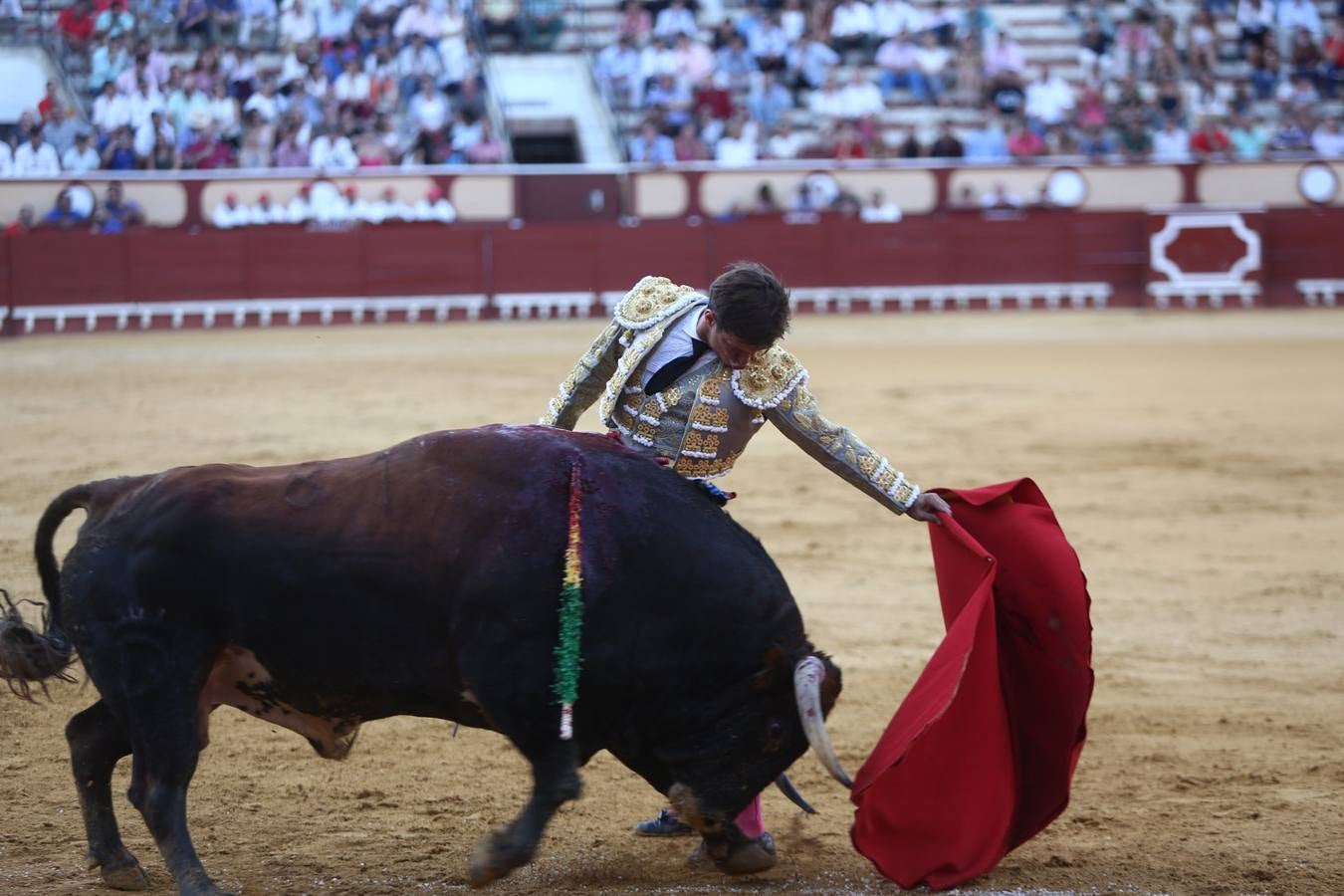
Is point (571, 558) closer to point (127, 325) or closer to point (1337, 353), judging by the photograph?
point (1337, 353)

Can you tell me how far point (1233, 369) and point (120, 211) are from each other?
30.1ft

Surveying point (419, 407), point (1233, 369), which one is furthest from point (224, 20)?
point (1233, 369)

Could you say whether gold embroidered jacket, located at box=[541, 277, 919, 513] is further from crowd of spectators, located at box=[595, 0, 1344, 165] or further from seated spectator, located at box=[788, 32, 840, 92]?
seated spectator, located at box=[788, 32, 840, 92]

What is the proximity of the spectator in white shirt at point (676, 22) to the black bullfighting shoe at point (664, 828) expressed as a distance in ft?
45.5

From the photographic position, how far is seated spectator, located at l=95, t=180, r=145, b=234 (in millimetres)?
13664

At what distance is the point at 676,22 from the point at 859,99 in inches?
81.2

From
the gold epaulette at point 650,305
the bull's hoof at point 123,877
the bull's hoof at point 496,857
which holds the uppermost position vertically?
the gold epaulette at point 650,305

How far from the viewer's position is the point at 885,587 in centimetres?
532

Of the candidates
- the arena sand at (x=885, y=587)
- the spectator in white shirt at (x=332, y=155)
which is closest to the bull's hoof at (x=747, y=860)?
the arena sand at (x=885, y=587)

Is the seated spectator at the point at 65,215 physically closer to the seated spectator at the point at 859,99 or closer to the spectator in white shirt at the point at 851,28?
the seated spectator at the point at 859,99

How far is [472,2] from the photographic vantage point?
1678cm

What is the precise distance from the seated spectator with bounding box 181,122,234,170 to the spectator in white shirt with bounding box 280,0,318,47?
1.84 metres

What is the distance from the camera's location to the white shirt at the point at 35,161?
1395 centimetres

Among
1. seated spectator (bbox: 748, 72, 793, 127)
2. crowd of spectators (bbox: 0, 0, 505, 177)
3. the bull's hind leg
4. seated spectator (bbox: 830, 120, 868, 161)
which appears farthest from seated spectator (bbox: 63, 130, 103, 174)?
the bull's hind leg
